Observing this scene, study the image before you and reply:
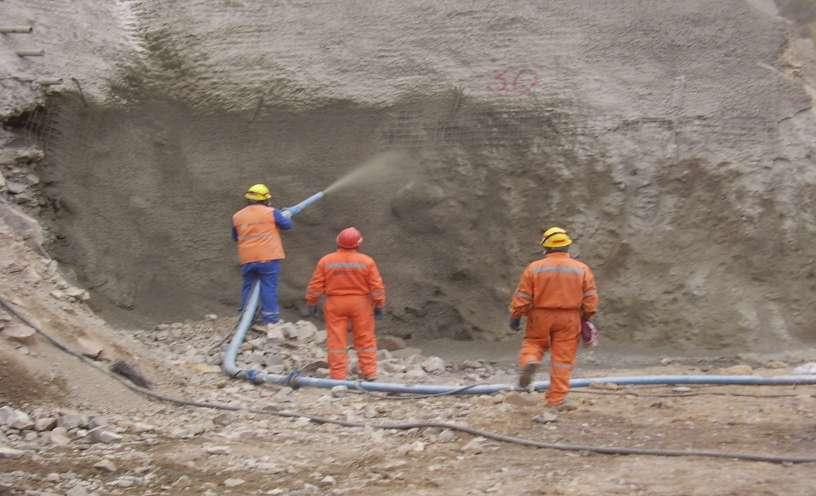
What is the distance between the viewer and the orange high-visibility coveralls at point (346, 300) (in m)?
8.66

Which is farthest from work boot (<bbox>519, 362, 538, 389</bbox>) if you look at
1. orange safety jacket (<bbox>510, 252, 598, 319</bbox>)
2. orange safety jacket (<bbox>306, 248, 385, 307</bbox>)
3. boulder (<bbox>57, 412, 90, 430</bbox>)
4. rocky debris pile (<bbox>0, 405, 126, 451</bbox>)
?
boulder (<bbox>57, 412, 90, 430</bbox>)

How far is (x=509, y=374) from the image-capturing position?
9.73 m

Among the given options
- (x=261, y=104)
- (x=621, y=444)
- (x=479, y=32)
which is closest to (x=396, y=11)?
(x=479, y=32)

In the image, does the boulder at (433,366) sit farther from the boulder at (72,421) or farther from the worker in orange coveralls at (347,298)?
the boulder at (72,421)

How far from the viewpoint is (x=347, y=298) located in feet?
28.5

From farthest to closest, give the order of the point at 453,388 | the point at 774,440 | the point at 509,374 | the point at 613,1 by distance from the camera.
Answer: the point at 613,1, the point at 509,374, the point at 453,388, the point at 774,440

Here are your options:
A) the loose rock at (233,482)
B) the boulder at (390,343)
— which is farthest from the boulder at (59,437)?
the boulder at (390,343)

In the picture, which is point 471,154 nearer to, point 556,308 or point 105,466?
point 556,308

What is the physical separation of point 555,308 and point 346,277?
2082mm

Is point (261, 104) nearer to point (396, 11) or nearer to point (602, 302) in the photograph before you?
point (396, 11)

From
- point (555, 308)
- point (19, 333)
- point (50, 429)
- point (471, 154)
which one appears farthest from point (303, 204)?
point (50, 429)

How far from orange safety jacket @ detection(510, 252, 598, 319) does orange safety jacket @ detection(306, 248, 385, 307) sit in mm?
1718

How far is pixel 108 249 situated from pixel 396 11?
154 inches

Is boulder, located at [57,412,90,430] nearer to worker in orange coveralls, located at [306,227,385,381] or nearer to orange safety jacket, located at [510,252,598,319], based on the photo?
worker in orange coveralls, located at [306,227,385,381]
